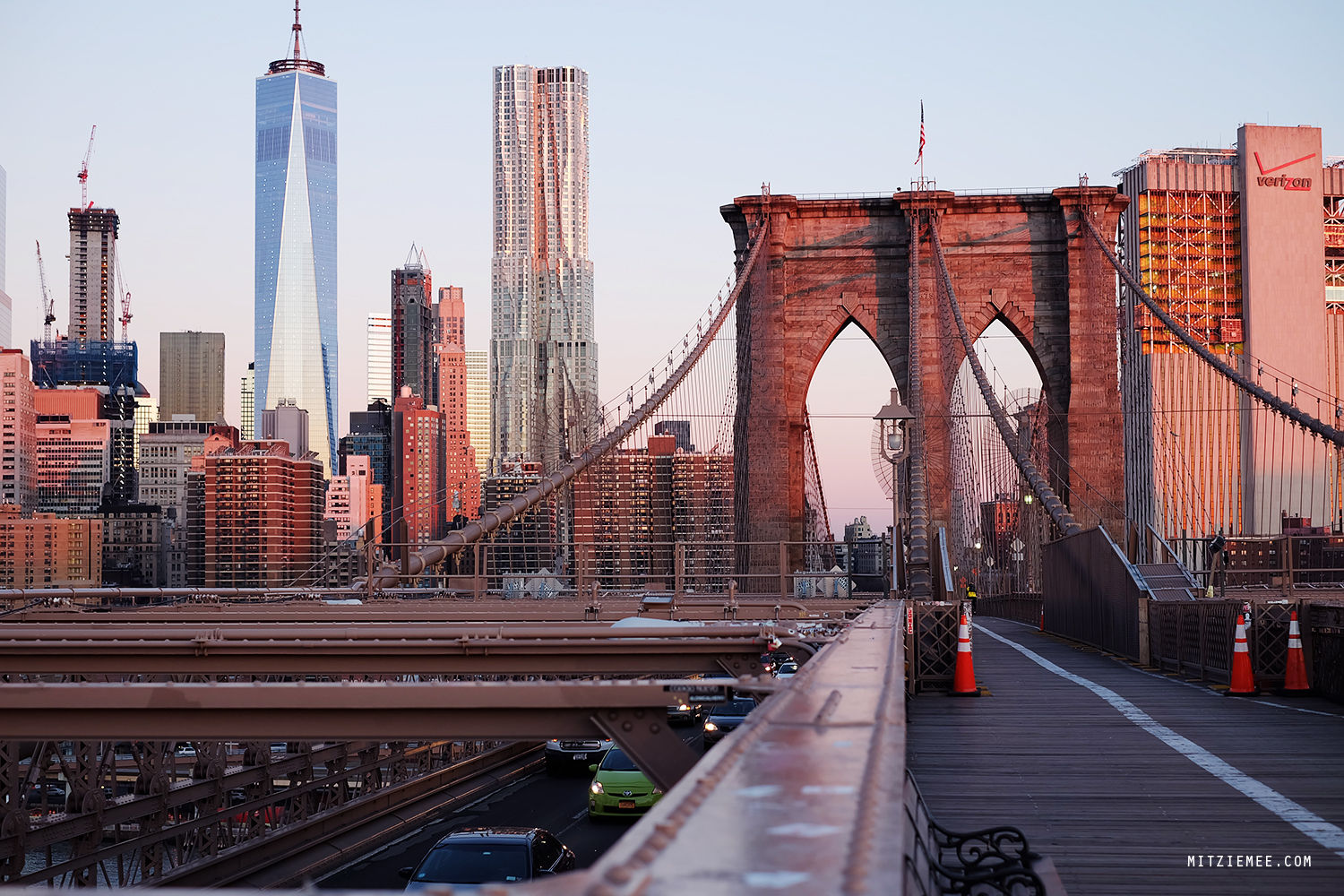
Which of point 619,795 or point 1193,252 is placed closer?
point 619,795

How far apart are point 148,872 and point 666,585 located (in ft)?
73.6

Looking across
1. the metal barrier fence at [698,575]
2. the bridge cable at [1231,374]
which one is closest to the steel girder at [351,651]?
the metal barrier fence at [698,575]

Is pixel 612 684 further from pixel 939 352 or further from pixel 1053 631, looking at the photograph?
pixel 939 352

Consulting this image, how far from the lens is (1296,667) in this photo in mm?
15828

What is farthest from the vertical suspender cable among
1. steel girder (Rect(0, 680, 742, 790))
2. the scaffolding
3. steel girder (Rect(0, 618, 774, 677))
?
the scaffolding

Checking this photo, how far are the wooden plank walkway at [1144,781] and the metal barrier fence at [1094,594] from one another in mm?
5369

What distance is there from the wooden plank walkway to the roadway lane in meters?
7.57

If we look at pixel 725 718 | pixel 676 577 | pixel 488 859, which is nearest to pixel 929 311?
pixel 725 718

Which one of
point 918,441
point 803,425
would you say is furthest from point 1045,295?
point 918,441

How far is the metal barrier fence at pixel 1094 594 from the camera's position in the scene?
22.2 metres

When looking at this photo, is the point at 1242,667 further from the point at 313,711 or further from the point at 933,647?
the point at 313,711

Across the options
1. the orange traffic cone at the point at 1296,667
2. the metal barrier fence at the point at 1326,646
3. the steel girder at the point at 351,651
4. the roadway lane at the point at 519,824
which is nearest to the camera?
the steel girder at the point at 351,651

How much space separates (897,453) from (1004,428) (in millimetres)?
17997

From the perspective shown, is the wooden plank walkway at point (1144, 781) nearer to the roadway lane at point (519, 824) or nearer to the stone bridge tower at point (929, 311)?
the roadway lane at point (519, 824)
